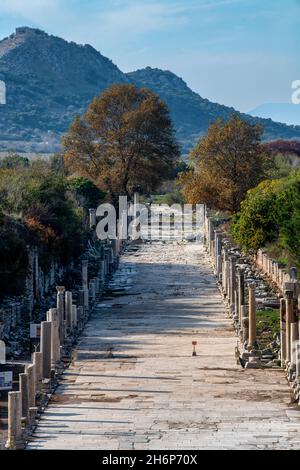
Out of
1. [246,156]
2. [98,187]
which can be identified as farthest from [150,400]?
[98,187]

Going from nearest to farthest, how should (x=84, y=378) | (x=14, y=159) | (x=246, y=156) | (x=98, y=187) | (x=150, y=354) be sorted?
(x=84, y=378) → (x=150, y=354) → (x=246, y=156) → (x=98, y=187) → (x=14, y=159)

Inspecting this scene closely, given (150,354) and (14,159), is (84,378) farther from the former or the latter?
(14,159)

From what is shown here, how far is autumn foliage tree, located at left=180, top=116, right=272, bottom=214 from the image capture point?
6156 cm

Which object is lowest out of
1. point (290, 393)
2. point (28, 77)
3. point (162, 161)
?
point (290, 393)

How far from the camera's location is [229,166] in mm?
62062

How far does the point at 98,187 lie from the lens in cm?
6850

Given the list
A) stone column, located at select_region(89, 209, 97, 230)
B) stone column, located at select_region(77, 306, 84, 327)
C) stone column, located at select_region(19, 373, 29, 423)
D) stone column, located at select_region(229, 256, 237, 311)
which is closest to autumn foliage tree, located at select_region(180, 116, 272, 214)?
stone column, located at select_region(89, 209, 97, 230)

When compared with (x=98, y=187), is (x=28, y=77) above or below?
above

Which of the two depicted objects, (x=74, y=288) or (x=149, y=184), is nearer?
(x=74, y=288)

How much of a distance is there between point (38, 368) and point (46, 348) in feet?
6.17

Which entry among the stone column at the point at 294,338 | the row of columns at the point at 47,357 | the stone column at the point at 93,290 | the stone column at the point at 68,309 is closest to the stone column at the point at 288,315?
the stone column at the point at 294,338

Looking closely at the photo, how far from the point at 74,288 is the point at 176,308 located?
6.17 m

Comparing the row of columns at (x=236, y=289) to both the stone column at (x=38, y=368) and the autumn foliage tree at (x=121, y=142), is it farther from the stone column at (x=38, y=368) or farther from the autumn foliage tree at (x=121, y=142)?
the autumn foliage tree at (x=121, y=142)

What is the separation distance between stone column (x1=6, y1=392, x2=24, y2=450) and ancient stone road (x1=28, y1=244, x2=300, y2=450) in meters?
0.37
